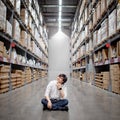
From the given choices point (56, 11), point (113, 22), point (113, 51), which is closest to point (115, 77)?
point (113, 51)

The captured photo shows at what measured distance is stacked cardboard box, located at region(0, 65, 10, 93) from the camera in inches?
203

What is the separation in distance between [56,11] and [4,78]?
13626 mm

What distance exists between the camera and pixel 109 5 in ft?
19.2

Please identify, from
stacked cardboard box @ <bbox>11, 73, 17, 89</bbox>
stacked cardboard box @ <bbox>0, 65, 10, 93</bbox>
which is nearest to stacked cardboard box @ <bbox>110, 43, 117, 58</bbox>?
stacked cardboard box @ <bbox>0, 65, 10, 93</bbox>

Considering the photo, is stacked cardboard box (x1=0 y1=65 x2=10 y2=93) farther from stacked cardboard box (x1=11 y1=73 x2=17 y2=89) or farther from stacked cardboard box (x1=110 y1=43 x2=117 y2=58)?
stacked cardboard box (x1=110 y1=43 x2=117 y2=58)

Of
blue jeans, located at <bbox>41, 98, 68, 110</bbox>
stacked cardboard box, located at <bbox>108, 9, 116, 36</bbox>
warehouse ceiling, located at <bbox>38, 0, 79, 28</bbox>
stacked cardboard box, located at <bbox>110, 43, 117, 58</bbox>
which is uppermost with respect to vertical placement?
warehouse ceiling, located at <bbox>38, 0, 79, 28</bbox>

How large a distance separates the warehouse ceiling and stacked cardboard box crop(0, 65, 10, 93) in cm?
1152

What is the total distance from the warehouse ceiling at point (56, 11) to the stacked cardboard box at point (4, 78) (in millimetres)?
11517

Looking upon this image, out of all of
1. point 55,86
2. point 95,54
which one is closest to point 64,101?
point 55,86

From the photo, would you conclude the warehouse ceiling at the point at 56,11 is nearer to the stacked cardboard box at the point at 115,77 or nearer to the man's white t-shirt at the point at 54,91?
the stacked cardboard box at the point at 115,77

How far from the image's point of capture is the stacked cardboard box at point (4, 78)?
516 centimetres

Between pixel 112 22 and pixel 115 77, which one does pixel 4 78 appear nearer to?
pixel 115 77

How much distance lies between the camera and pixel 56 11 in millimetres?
17891

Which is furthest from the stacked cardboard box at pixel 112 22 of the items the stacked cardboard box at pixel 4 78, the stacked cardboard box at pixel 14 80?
the stacked cardboard box at pixel 14 80
